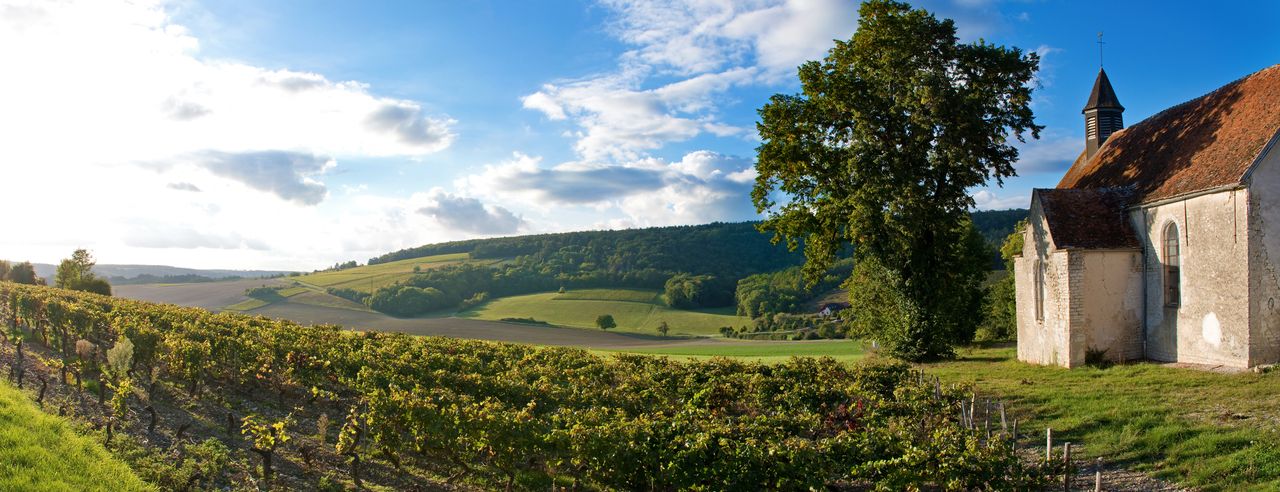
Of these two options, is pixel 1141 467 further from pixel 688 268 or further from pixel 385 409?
pixel 688 268

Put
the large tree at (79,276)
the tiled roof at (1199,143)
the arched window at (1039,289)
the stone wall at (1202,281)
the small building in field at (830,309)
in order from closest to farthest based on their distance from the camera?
1. the stone wall at (1202,281)
2. the tiled roof at (1199,143)
3. the arched window at (1039,289)
4. the large tree at (79,276)
5. the small building in field at (830,309)

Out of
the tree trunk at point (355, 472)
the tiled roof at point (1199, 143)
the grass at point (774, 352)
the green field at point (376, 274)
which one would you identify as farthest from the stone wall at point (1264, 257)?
the green field at point (376, 274)

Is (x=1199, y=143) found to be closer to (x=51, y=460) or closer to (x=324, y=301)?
(x=51, y=460)

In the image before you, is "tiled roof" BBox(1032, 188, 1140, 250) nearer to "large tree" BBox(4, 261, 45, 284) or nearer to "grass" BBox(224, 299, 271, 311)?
"grass" BBox(224, 299, 271, 311)

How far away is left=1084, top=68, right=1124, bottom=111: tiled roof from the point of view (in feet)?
108

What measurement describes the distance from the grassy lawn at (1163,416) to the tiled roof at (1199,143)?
20.0 feet

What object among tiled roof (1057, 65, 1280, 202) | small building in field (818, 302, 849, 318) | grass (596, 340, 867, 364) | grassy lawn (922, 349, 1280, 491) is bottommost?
grass (596, 340, 867, 364)

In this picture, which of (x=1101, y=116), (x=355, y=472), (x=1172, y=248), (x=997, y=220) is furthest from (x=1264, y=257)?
(x=997, y=220)

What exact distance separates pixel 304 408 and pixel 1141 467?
61.5 ft

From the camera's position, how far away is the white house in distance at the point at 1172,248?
20.6m

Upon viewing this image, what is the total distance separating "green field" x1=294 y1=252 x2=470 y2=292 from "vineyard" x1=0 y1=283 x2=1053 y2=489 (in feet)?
228

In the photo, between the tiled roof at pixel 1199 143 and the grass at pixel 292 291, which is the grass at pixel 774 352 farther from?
the grass at pixel 292 291

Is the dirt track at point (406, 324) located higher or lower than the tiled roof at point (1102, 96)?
lower

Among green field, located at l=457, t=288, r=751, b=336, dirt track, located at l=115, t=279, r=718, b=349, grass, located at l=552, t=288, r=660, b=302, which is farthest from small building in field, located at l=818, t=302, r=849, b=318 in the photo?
dirt track, located at l=115, t=279, r=718, b=349
